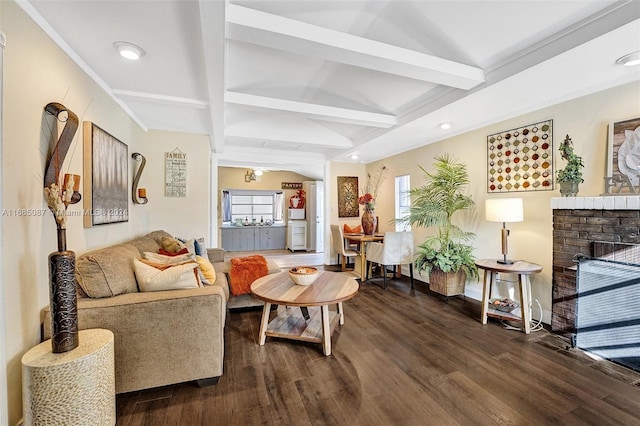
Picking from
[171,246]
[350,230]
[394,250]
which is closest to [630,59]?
[394,250]

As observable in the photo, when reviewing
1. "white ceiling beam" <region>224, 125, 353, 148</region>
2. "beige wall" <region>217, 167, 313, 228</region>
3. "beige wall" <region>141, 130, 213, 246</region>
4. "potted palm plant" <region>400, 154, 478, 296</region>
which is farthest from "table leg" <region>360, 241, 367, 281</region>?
"beige wall" <region>217, 167, 313, 228</region>

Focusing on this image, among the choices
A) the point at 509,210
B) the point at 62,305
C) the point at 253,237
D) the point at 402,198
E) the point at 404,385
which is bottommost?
the point at 404,385

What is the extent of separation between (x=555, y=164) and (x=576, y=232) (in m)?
0.77

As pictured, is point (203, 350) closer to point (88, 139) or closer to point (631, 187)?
point (88, 139)

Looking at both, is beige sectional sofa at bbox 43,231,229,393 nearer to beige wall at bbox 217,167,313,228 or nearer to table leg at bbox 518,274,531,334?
table leg at bbox 518,274,531,334

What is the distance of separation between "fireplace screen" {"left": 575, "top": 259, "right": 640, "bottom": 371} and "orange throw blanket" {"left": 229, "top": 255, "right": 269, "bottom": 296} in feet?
10.1

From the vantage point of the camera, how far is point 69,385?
1271 mm

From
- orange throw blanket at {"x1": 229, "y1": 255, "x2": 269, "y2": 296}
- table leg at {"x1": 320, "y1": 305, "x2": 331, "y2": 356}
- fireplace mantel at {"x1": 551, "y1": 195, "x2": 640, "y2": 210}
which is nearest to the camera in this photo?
fireplace mantel at {"x1": 551, "y1": 195, "x2": 640, "y2": 210}

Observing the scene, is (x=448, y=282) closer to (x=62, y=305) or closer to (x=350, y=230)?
(x=350, y=230)

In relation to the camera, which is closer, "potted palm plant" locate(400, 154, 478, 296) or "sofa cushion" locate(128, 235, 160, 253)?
"sofa cushion" locate(128, 235, 160, 253)

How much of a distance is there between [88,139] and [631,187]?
439 centimetres

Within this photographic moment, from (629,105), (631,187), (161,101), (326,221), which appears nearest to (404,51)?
(629,105)

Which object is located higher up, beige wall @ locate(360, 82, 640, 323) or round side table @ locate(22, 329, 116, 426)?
beige wall @ locate(360, 82, 640, 323)

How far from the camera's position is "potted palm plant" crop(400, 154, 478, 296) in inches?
144
